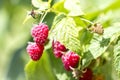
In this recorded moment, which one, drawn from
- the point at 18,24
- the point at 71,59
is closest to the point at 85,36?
the point at 71,59

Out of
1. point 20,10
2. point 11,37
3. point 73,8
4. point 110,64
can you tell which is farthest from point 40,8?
point 11,37

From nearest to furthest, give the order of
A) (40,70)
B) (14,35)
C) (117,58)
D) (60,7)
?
(117,58) → (60,7) → (40,70) → (14,35)

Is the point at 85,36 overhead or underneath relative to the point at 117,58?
overhead

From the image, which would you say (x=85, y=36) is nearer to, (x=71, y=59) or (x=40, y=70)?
(x=71, y=59)

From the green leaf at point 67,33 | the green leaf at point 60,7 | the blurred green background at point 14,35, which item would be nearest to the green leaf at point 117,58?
the green leaf at point 67,33

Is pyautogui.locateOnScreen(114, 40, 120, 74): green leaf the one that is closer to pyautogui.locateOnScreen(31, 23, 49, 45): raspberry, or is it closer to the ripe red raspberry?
the ripe red raspberry

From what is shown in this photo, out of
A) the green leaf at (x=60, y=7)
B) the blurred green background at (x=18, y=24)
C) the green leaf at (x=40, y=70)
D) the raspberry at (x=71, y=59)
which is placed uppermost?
the blurred green background at (x=18, y=24)

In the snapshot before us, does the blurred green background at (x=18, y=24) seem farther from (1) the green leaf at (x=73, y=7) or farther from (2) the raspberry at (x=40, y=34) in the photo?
(2) the raspberry at (x=40, y=34)
